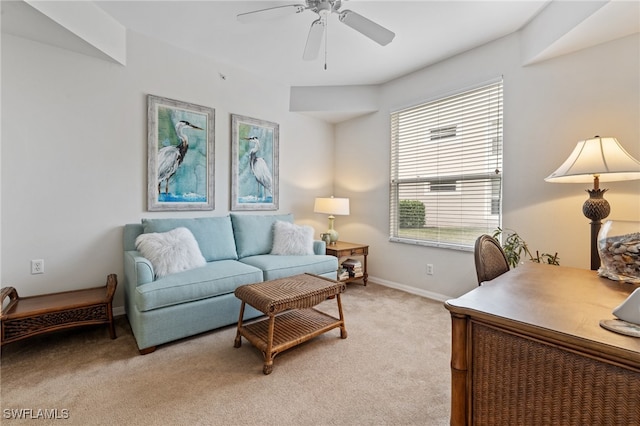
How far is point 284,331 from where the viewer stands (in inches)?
84.3

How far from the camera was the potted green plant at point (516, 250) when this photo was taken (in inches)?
94.3

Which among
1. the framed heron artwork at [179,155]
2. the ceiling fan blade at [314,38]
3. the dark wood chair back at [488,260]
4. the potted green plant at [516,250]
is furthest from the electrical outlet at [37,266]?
the potted green plant at [516,250]

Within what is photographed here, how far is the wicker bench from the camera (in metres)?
1.93

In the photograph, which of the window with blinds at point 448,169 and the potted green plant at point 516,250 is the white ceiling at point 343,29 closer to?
the window with blinds at point 448,169

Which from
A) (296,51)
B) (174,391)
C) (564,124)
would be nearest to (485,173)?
(564,124)

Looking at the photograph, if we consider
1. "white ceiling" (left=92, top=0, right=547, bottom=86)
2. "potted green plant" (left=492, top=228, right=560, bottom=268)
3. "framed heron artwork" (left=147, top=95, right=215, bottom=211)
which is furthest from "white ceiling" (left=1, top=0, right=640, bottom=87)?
"potted green plant" (left=492, top=228, right=560, bottom=268)

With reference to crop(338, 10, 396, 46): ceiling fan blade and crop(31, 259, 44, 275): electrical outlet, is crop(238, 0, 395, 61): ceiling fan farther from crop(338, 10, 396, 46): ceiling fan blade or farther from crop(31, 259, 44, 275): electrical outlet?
crop(31, 259, 44, 275): electrical outlet

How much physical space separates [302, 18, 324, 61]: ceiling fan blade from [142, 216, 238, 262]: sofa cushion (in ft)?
6.28

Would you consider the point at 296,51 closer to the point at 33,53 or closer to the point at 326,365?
the point at 33,53

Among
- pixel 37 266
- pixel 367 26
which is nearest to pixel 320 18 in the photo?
pixel 367 26

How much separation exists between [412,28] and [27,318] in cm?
382

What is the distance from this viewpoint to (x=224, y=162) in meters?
3.40

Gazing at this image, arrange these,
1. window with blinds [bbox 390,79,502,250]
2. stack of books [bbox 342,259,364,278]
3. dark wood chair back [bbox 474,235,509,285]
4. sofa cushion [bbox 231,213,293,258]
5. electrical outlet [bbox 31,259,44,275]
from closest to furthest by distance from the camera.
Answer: dark wood chair back [bbox 474,235,509,285] < electrical outlet [bbox 31,259,44,275] < window with blinds [bbox 390,79,502,250] < sofa cushion [bbox 231,213,293,258] < stack of books [bbox 342,259,364,278]

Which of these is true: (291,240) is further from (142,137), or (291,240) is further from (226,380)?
(142,137)
